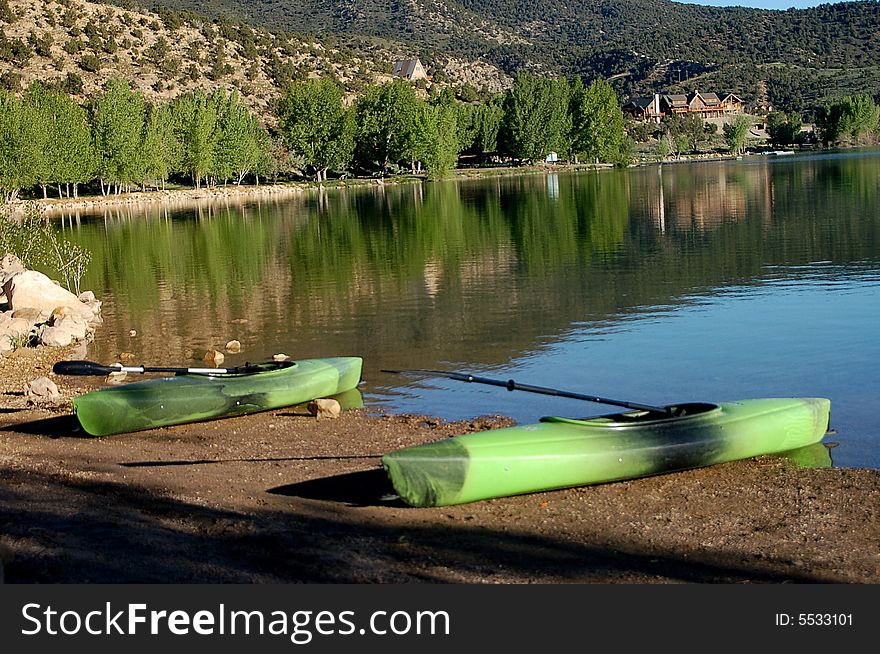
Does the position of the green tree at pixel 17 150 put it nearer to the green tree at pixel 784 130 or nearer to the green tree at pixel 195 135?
the green tree at pixel 195 135

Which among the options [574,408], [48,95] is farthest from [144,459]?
[48,95]

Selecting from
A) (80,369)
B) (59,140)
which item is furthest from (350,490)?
(59,140)

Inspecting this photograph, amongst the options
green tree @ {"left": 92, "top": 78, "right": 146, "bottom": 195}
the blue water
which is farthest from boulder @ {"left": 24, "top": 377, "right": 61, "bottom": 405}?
green tree @ {"left": 92, "top": 78, "right": 146, "bottom": 195}

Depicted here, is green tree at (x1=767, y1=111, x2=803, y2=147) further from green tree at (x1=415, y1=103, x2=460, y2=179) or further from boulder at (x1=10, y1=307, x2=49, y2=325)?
boulder at (x1=10, y1=307, x2=49, y2=325)

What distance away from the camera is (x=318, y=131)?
112m

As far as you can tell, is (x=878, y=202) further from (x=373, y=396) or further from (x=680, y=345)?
(x=373, y=396)

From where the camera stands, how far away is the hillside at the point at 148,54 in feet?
383

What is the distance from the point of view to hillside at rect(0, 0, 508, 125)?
4594 inches

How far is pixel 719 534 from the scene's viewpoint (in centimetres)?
1088

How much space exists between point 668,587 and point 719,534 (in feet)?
6.96

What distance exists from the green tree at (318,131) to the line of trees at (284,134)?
0.39ft

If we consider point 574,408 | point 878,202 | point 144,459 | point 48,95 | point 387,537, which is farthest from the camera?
point 48,95

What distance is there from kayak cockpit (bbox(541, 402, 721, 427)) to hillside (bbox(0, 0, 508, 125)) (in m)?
108

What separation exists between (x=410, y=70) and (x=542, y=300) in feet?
502
